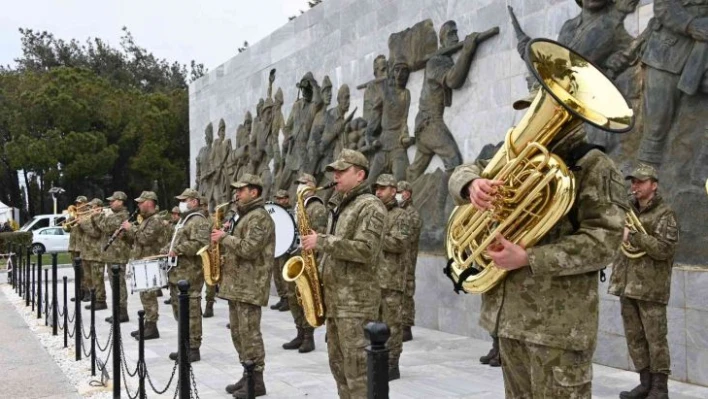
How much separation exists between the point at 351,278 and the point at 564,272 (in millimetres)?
2309

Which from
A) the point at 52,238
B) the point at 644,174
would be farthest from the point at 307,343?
the point at 52,238

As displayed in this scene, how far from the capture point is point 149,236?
10.3 m

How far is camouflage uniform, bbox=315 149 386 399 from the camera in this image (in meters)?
5.07

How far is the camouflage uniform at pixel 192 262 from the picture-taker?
859 cm

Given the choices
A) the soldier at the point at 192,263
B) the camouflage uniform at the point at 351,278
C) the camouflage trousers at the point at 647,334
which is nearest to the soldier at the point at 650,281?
the camouflage trousers at the point at 647,334

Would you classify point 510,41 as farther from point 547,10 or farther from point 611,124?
point 611,124

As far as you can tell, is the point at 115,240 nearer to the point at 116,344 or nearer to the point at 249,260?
the point at 116,344

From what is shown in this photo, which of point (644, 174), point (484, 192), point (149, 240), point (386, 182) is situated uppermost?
point (386, 182)

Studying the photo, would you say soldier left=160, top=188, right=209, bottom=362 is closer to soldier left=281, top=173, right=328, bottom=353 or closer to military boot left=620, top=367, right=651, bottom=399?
soldier left=281, top=173, right=328, bottom=353

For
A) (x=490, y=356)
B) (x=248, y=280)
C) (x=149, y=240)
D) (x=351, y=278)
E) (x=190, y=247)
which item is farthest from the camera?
(x=149, y=240)

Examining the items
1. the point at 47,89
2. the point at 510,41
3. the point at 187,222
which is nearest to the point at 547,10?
the point at 510,41

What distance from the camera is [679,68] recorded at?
6719 mm

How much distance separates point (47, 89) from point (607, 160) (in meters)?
38.9

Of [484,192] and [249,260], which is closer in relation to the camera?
[484,192]
